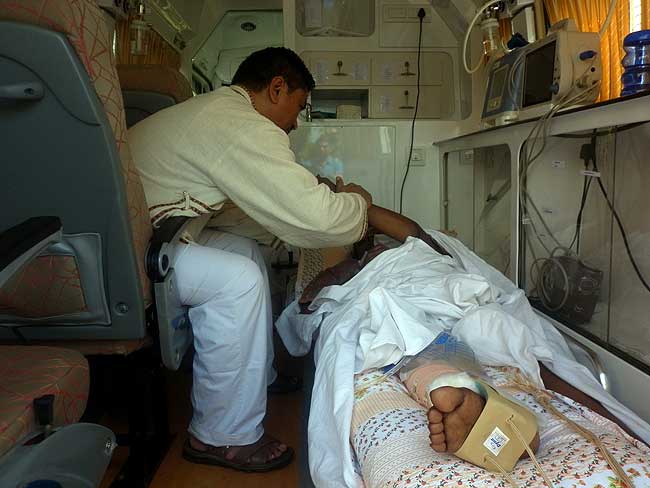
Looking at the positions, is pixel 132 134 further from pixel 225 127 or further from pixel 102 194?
pixel 102 194

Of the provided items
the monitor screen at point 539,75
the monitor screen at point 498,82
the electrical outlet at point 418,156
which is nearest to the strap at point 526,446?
the monitor screen at point 539,75

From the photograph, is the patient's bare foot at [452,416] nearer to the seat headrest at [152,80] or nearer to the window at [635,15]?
the window at [635,15]

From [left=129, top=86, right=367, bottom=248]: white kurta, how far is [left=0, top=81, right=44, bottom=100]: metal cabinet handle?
460 millimetres

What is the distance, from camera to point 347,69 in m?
2.65

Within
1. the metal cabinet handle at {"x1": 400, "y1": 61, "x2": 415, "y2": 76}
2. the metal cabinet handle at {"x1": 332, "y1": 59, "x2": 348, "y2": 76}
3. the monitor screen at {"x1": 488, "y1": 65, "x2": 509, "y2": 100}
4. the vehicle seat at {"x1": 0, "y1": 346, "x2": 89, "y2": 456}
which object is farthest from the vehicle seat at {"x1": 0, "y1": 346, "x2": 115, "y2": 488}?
the metal cabinet handle at {"x1": 400, "y1": 61, "x2": 415, "y2": 76}

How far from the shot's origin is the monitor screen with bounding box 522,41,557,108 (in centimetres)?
156

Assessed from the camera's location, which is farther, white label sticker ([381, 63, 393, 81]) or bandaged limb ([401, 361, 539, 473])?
white label sticker ([381, 63, 393, 81])

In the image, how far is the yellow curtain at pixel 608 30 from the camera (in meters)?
1.59

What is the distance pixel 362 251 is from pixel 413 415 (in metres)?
0.87

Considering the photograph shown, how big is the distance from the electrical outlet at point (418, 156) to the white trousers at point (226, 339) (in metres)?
1.45

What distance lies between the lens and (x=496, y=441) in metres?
0.75

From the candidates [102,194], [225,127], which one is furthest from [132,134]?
[102,194]

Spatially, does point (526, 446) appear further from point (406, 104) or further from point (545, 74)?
point (406, 104)

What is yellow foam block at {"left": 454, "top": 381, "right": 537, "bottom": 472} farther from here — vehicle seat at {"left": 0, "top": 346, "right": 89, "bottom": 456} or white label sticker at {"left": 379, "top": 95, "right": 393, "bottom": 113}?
white label sticker at {"left": 379, "top": 95, "right": 393, "bottom": 113}
